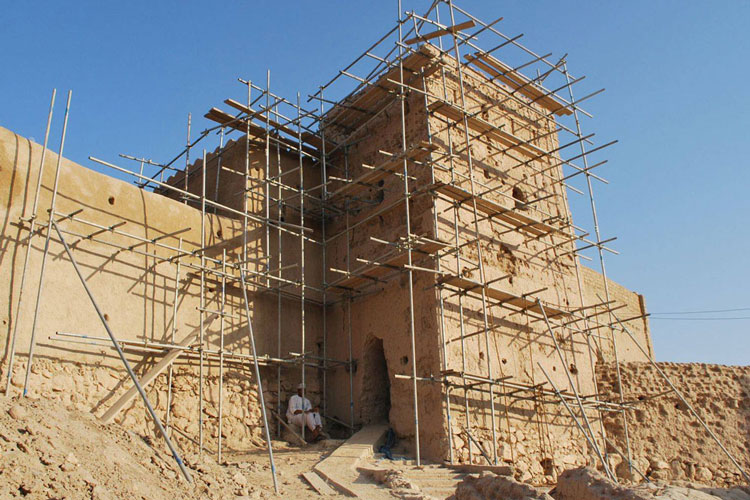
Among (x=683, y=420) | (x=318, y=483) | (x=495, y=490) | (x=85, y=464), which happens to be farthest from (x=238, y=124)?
(x=683, y=420)

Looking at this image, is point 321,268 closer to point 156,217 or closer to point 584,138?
point 156,217

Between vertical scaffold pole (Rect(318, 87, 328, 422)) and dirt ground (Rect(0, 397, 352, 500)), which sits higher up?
vertical scaffold pole (Rect(318, 87, 328, 422))

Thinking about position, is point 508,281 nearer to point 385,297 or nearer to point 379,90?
point 385,297

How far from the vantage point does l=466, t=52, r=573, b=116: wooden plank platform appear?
Answer: 565 inches

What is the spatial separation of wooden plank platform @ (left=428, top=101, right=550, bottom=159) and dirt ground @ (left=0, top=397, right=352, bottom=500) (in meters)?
6.35

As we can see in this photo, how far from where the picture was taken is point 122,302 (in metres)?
10.3

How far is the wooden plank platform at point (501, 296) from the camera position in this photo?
11195mm

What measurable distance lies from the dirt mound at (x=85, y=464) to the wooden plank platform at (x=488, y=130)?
6.84 metres

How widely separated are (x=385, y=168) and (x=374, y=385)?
11.4ft

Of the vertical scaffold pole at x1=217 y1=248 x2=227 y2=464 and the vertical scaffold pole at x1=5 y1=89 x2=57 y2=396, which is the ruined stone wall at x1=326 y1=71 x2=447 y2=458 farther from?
the vertical scaffold pole at x1=5 y1=89 x2=57 y2=396

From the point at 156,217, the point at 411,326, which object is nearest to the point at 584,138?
the point at 411,326

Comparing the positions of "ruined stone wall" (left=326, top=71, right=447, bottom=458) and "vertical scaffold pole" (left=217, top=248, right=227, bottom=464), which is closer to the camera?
"vertical scaffold pole" (left=217, top=248, right=227, bottom=464)

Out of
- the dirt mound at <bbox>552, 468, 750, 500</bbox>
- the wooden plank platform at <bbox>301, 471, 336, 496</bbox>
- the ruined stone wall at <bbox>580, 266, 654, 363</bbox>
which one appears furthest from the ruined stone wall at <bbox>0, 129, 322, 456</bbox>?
the ruined stone wall at <bbox>580, 266, 654, 363</bbox>

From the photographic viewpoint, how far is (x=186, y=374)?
426 inches
